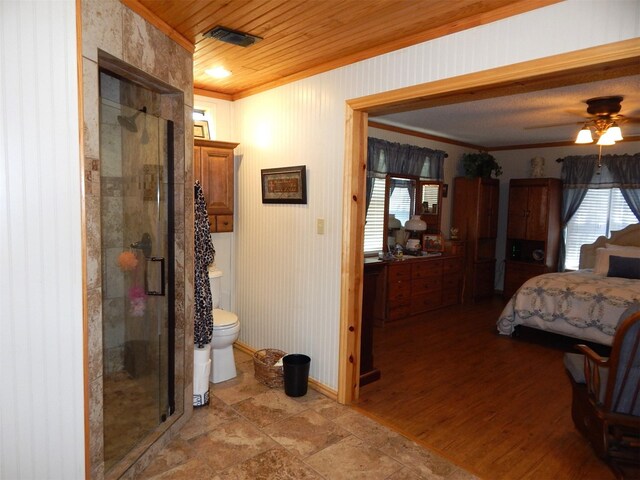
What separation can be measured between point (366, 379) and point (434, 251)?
10.4 feet

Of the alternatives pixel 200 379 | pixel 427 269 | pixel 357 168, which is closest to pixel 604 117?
pixel 427 269

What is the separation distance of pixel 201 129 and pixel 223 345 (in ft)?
6.63

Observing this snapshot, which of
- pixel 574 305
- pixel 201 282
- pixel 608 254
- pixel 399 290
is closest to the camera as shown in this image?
pixel 201 282

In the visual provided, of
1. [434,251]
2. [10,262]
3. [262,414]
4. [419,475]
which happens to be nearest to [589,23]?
[419,475]

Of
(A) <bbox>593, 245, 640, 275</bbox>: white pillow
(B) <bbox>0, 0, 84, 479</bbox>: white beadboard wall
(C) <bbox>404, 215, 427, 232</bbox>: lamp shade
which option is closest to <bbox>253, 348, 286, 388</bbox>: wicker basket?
(B) <bbox>0, 0, 84, 479</bbox>: white beadboard wall

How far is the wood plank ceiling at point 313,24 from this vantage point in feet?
7.43

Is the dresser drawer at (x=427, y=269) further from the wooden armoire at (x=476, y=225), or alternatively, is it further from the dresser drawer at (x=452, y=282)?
the wooden armoire at (x=476, y=225)

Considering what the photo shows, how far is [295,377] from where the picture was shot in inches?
130

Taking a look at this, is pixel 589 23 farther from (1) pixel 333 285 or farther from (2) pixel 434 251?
(2) pixel 434 251

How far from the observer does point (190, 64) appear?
2.80m

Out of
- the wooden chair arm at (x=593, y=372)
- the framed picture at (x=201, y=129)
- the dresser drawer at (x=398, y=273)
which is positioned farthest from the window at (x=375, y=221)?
the wooden chair arm at (x=593, y=372)

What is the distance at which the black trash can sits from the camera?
10.9 ft

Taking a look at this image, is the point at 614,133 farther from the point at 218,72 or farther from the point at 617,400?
the point at 218,72

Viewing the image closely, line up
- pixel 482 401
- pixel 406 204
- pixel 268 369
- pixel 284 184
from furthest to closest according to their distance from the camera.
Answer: pixel 406 204
pixel 284 184
pixel 268 369
pixel 482 401
